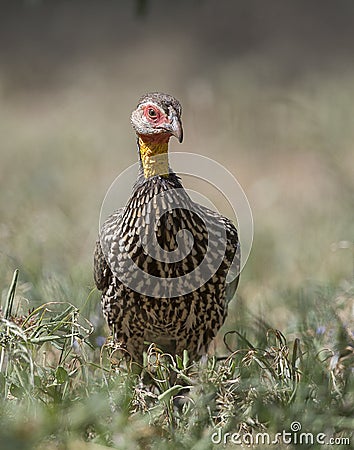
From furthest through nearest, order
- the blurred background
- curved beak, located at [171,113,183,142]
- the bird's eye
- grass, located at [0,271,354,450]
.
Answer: the blurred background → the bird's eye → curved beak, located at [171,113,183,142] → grass, located at [0,271,354,450]

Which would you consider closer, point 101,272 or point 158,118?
point 158,118

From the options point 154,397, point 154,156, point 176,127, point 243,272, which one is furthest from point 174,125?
point 243,272

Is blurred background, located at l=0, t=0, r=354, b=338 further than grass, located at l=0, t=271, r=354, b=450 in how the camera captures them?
Yes

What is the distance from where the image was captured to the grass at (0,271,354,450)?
84.0 inches

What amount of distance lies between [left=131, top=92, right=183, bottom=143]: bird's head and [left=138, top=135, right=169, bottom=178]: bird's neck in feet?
0.04

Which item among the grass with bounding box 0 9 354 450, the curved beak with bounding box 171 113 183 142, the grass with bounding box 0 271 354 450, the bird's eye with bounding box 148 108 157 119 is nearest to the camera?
the grass with bounding box 0 271 354 450

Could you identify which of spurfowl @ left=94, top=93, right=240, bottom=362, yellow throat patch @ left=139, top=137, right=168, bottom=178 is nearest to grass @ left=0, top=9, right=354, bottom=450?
spurfowl @ left=94, top=93, right=240, bottom=362

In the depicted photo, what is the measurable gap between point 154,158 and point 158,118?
16 cm

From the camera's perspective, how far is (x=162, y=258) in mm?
2777

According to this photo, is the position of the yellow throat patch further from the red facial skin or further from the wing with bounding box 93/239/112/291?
the wing with bounding box 93/239/112/291

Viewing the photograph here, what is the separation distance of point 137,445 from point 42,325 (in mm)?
417

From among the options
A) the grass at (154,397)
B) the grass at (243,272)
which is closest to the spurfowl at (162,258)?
the grass at (243,272)

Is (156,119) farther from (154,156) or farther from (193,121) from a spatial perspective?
(193,121)

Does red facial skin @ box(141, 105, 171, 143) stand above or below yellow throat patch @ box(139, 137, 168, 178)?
above
